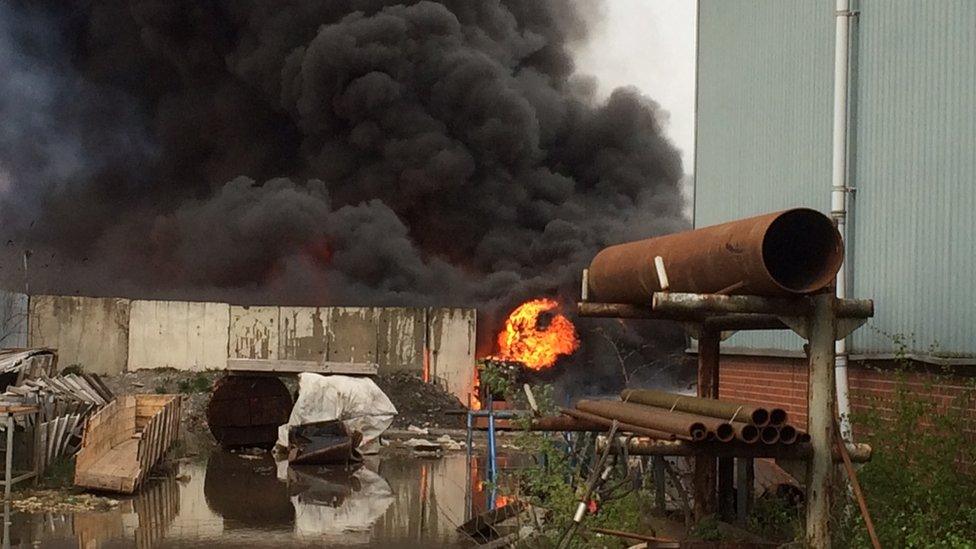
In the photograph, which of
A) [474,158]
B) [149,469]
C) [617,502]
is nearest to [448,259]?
[474,158]

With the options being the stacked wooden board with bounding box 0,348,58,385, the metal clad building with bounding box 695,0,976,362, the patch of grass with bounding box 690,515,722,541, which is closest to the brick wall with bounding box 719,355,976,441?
the metal clad building with bounding box 695,0,976,362

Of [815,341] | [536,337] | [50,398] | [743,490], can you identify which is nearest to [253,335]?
[536,337]

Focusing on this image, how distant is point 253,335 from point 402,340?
3.88 meters

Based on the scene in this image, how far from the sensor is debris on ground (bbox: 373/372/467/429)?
23891 mm

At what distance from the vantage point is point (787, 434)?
6.20 metres

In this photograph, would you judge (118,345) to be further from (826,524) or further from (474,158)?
(826,524)

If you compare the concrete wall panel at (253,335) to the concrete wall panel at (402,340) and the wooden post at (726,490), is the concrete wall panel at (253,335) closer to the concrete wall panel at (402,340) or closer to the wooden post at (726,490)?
the concrete wall panel at (402,340)

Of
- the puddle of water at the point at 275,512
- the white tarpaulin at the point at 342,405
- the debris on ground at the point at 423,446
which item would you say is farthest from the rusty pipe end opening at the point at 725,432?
the debris on ground at the point at 423,446

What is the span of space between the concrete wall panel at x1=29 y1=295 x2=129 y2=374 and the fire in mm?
9983

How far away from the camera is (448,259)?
3694 cm

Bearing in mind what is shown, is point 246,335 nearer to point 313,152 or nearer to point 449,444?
point 449,444

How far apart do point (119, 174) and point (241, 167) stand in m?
4.43

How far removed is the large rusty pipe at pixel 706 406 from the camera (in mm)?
6098

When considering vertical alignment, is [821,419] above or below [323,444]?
above
